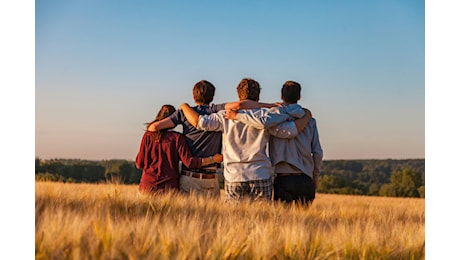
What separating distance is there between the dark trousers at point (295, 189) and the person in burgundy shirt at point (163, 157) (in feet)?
2.26

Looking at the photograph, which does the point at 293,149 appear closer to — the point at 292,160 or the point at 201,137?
the point at 292,160

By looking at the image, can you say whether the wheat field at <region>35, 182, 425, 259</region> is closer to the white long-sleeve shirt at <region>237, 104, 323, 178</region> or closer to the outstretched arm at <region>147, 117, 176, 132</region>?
the white long-sleeve shirt at <region>237, 104, 323, 178</region>

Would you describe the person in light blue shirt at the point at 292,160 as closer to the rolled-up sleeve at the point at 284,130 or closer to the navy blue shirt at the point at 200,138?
the rolled-up sleeve at the point at 284,130

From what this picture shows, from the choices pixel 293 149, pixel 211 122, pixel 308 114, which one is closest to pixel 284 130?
pixel 293 149

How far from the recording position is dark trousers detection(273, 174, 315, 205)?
16.5 feet

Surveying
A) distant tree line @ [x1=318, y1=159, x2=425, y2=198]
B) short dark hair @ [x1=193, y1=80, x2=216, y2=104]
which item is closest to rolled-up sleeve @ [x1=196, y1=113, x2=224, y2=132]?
short dark hair @ [x1=193, y1=80, x2=216, y2=104]

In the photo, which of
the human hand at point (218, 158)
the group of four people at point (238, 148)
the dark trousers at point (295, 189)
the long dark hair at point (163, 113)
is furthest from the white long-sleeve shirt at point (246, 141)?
the long dark hair at point (163, 113)

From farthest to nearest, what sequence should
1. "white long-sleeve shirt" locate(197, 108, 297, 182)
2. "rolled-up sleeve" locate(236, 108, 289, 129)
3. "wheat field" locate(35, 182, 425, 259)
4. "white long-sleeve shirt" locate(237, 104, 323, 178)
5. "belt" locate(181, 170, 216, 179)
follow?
"belt" locate(181, 170, 216, 179) → "white long-sleeve shirt" locate(237, 104, 323, 178) → "white long-sleeve shirt" locate(197, 108, 297, 182) → "rolled-up sleeve" locate(236, 108, 289, 129) → "wheat field" locate(35, 182, 425, 259)

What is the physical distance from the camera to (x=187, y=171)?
17.0 feet

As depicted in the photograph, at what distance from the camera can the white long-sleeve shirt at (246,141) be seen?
475cm

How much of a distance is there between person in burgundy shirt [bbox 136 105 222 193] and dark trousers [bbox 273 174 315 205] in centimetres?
69

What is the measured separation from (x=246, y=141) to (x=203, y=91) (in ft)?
2.36
